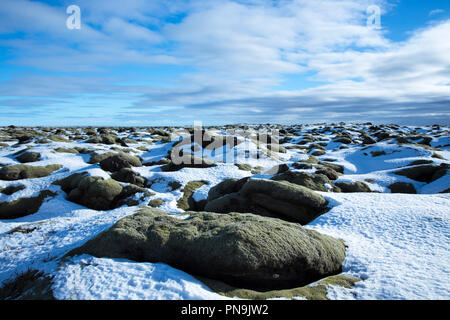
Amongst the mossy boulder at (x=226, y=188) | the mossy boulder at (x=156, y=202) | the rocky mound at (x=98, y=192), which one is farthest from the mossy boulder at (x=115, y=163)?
the mossy boulder at (x=226, y=188)

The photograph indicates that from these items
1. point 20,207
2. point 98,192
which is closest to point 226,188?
point 98,192

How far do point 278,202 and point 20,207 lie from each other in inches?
829

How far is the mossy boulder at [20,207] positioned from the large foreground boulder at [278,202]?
15863mm

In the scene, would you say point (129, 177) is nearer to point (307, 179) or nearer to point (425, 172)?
point (307, 179)

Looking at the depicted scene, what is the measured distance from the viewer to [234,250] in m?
7.89

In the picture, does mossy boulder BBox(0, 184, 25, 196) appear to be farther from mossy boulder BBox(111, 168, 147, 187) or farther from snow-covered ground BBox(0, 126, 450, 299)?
mossy boulder BBox(111, 168, 147, 187)

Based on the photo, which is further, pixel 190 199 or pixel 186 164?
pixel 186 164

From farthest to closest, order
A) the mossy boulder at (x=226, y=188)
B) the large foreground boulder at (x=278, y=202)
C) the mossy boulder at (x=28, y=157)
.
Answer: the mossy boulder at (x=28, y=157)
the mossy boulder at (x=226, y=188)
the large foreground boulder at (x=278, y=202)

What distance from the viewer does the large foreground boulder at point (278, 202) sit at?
15742 mm

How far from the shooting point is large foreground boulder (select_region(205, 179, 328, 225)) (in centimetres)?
1574

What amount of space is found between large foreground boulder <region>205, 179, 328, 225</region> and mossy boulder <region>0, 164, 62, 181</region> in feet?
71.1

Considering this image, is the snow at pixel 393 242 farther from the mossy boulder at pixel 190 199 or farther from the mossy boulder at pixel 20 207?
the mossy boulder at pixel 20 207

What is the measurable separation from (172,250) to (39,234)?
25.8ft
